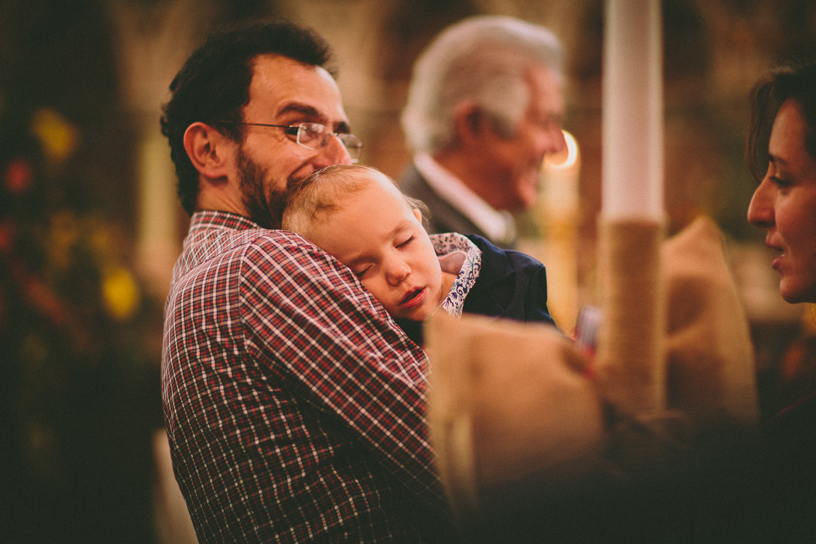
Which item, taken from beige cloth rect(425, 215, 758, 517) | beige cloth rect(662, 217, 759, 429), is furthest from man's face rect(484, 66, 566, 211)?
beige cloth rect(425, 215, 758, 517)

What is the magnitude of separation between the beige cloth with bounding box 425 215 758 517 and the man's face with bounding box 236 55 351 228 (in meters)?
0.76

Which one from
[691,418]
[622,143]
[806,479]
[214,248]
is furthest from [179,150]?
[806,479]

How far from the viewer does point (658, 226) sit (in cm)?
62

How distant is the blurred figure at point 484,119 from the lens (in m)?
2.24

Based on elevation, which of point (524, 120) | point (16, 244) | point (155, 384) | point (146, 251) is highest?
point (524, 120)

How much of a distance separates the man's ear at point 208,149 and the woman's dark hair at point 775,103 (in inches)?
40.5

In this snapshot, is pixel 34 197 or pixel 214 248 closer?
pixel 214 248

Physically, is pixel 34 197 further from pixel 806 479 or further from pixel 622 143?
pixel 806 479

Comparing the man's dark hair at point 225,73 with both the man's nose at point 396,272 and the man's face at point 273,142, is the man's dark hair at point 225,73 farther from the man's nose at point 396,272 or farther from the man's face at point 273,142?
the man's nose at point 396,272

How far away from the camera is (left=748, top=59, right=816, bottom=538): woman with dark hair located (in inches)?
27.0

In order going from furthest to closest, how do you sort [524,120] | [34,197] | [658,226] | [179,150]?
1. [34,197]
2. [524,120]
3. [179,150]
4. [658,226]

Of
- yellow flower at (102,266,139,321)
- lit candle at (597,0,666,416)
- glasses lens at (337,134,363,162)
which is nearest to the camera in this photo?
lit candle at (597,0,666,416)

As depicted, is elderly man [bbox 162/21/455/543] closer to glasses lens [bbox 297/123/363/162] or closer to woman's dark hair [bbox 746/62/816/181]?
glasses lens [bbox 297/123/363/162]

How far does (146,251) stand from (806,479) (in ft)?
20.2
